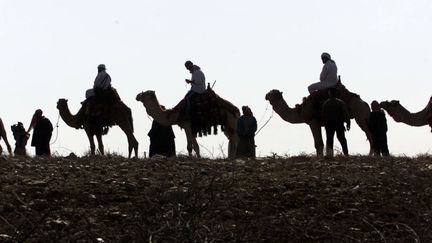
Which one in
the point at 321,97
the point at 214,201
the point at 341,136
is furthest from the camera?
the point at 321,97

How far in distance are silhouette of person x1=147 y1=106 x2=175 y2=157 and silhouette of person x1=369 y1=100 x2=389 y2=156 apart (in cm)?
371

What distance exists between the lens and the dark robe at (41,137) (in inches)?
852

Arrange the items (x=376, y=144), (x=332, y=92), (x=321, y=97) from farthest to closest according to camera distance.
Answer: (x=376, y=144)
(x=321, y=97)
(x=332, y=92)

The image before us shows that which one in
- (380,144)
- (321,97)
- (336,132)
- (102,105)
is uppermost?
(102,105)

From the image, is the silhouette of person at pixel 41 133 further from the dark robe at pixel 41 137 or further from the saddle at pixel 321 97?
the saddle at pixel 321 97

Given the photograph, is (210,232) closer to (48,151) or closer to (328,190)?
(328,190)

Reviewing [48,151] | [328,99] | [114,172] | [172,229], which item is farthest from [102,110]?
[172,229]

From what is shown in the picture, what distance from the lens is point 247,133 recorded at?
19125mm

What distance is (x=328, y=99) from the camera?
19703 mm

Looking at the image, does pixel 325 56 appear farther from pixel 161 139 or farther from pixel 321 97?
pixel 161 139

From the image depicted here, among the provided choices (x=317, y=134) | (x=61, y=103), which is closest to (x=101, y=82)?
(x=61, y=103)

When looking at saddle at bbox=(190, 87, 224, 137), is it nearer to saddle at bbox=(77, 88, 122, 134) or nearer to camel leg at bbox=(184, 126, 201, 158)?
camel leg at bbox=(184, 126, 201, 158)

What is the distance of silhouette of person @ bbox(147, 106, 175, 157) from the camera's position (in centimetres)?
2027

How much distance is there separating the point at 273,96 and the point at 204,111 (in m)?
1.86
